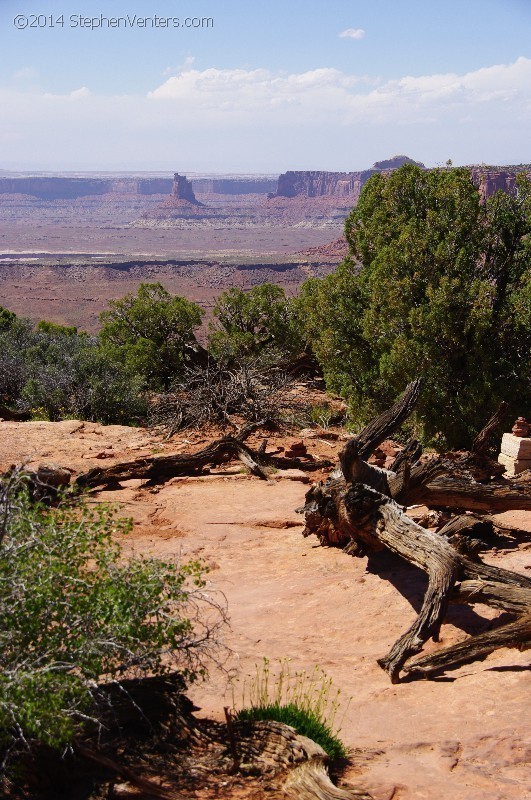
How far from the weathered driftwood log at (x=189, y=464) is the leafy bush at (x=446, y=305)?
130 inches

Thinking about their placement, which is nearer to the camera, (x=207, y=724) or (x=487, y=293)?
(x=207, y=724)

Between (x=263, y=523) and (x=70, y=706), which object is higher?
(x=70, y=706)

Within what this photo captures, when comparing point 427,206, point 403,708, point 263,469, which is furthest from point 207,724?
point 427,206

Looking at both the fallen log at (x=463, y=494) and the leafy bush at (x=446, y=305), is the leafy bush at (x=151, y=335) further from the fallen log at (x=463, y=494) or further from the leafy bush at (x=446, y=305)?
the fallen log at (x=463, y=494)

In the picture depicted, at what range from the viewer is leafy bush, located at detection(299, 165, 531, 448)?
→ 13828 millimetres

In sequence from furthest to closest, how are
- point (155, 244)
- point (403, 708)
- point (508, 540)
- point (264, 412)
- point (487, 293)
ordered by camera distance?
point (155, 244), point (264, 412), point (487, 293), point (508, 540), point (403, 708)

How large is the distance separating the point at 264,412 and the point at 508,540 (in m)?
7.62

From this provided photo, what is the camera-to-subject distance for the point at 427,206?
15500 mm

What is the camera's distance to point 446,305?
1367 centimetres

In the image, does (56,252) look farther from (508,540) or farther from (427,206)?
(508,540)

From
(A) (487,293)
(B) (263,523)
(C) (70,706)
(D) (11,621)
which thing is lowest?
(B) (263,523)

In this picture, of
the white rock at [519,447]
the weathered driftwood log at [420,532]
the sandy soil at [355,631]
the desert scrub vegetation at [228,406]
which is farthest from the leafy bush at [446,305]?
the weathered driftwood log at [420,532]

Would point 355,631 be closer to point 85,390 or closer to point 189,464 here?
point 189,464

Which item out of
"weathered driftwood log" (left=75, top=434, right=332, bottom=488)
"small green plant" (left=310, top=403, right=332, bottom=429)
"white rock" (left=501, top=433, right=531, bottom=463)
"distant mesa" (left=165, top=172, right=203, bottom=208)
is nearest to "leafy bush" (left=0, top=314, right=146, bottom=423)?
"small green plant" (left=310, top=403, right=332, bottom=429)
